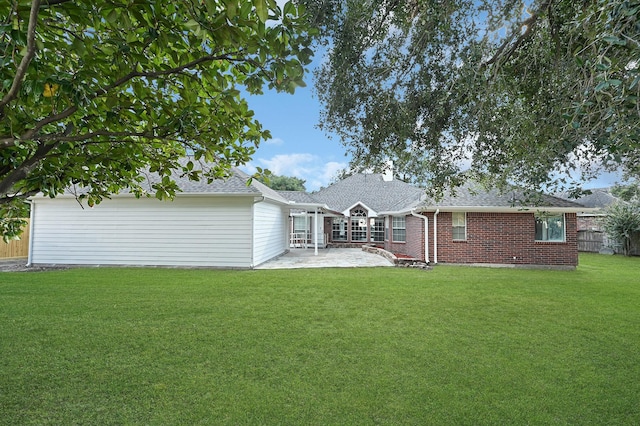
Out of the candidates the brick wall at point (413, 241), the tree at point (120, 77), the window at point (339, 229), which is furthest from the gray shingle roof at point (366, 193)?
the tree at point (120, 77)

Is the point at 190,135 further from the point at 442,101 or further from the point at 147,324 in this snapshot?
the point at 147,324

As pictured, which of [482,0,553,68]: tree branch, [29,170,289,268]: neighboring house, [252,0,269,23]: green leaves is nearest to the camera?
[252,0,269,23]: green leaves

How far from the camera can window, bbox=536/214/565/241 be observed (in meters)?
13.4

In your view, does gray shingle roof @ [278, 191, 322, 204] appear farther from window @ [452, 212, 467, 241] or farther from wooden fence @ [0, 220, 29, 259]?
wooden fence @ [0, 220, 29, 259]

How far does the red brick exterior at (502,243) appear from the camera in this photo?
44.0 ft

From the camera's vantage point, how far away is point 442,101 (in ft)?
15.8

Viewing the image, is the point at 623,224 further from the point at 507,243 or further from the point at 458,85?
the point at 458,85

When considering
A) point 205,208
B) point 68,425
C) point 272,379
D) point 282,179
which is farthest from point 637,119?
point 282,179

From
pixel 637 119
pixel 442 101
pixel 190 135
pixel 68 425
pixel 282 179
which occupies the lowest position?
pixel 68 425

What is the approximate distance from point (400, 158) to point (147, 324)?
526cm

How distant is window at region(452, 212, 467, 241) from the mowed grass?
17.6 ft

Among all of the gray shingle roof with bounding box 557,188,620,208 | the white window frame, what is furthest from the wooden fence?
the gray shingle roof with bounding box 557,188,620,208

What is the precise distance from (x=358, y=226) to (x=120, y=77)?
21.6 m

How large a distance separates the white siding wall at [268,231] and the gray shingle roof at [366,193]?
6668mm
